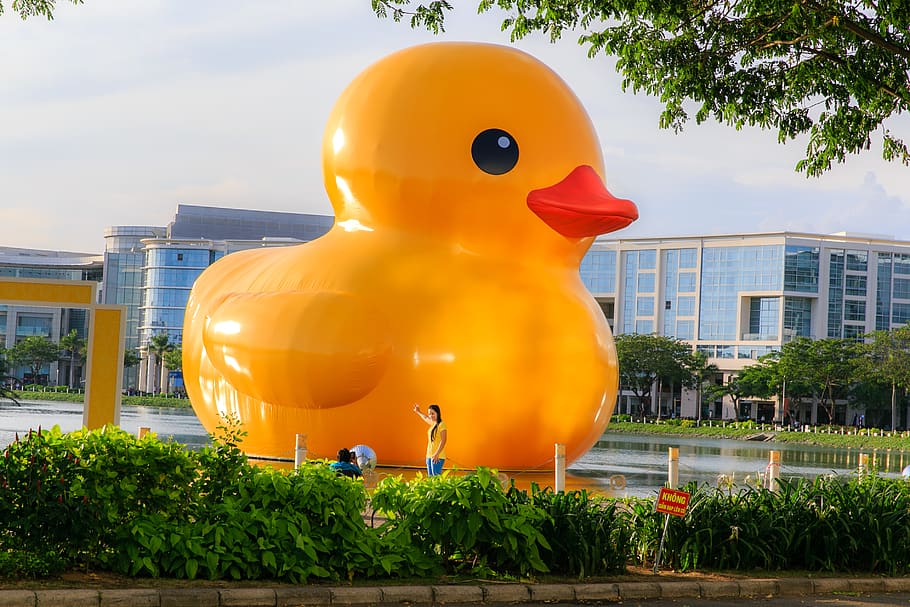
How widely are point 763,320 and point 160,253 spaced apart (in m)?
57.3

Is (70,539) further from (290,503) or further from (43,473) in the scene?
(290,503)

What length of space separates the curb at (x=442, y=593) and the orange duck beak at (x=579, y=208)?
693 centimetres

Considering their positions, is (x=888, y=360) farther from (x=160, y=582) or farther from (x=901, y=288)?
(x=160, y=582)

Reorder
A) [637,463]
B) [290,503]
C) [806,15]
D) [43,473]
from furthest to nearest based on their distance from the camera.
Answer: [637,463] → [806,15] → [290,503] → [43,473]

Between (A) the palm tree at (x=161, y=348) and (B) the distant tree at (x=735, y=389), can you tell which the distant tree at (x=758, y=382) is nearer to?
(B) the distant tree at (x=735, y=389)

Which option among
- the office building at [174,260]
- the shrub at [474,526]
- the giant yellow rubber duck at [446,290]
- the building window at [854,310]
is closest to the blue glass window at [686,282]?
the building window at [854,310]

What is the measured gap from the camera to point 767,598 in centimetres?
940

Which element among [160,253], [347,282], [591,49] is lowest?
[347,282]

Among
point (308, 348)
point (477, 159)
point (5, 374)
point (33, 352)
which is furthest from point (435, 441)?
point (5, 374)

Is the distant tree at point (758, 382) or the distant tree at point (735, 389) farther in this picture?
the distant tree at point (735, 389)

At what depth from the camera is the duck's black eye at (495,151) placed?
1590 cm

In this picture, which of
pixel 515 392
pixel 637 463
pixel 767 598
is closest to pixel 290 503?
pixel 767 598

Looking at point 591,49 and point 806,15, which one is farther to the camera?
point 591,49

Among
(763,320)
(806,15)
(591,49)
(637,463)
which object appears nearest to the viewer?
(806,15)
